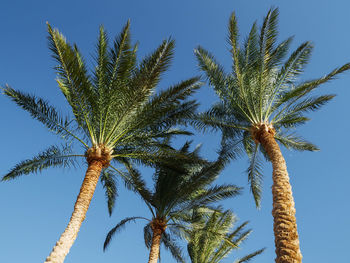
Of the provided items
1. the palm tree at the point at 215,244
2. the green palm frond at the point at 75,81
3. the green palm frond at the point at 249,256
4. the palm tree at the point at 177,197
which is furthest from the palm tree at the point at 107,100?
the green palm frond at the point at 249,256

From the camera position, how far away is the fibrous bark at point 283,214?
5355 millimetres

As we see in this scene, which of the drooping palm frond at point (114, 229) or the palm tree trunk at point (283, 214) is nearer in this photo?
the palm tree trunk at point (283, 214)

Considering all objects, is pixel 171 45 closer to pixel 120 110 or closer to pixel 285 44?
pixel 120 110

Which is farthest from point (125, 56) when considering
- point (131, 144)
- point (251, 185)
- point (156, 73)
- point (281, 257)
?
point (281, 257)

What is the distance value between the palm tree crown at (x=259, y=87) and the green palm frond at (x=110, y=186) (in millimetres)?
4384

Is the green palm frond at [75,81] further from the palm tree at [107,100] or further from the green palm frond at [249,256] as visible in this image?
the green palm frond at [249,256]

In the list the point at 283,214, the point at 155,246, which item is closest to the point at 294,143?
the point at 283,214

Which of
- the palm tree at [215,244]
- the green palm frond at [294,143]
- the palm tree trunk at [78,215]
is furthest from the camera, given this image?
the palm tree at [215,244]

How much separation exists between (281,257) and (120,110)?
642cm

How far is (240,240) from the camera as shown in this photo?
1476cm

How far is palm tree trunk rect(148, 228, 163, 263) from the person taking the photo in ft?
35.0

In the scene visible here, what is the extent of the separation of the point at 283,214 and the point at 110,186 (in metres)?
7.66

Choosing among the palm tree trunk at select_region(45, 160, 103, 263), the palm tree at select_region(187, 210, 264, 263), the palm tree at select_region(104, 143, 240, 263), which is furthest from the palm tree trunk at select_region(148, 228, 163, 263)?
the palm tree trunk at select_region(45, 160, 103, 263)

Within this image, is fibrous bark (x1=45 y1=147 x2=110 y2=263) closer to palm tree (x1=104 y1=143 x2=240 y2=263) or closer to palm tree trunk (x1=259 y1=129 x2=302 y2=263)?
palm tree (x1=104 y1=143 x2=240 y2=263)
